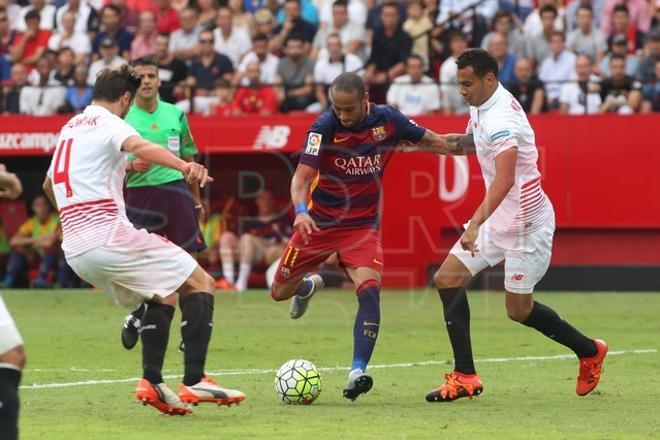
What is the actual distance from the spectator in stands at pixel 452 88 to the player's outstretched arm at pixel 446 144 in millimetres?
9650

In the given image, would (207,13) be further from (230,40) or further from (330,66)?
(330,66)

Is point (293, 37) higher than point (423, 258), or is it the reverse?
point (293, 37)

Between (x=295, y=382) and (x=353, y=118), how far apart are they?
6.64 ft

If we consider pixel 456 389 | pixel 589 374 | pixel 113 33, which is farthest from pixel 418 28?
pixel 456 389

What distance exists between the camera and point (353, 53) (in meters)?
21.6

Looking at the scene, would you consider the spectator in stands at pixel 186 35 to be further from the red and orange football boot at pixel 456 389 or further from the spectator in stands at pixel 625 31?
the red and orange football boot at pixel 456 389

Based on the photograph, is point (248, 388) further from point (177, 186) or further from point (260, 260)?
point (260, 260)

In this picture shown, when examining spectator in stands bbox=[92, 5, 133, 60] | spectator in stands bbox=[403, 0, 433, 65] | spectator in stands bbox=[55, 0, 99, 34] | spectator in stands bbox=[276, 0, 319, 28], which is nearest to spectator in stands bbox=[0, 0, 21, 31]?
spectator in stands bbox=[55, 0, 99, 34]

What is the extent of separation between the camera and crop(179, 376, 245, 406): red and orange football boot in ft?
28.5

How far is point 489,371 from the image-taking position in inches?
Result: 456

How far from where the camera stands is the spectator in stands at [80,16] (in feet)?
76.9

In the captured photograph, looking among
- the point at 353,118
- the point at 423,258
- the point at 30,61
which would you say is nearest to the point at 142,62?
the point at 353,118

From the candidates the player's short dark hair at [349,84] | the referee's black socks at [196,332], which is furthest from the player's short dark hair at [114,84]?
the player's short dark hair at [349,84]

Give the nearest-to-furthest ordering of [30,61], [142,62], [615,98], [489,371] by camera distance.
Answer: [489,371], [142,62], [615,98], [30,61]
